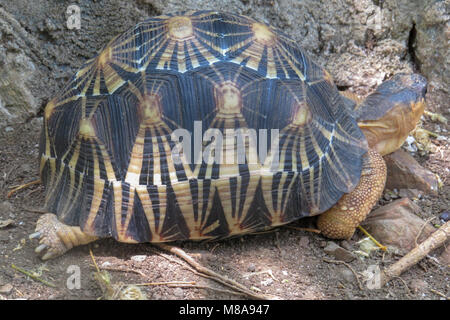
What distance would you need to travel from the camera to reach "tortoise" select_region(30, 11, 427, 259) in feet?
8.75

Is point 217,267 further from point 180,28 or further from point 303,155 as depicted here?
point 180,28

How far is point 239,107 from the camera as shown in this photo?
2688 millimetres

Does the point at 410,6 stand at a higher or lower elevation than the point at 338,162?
higher

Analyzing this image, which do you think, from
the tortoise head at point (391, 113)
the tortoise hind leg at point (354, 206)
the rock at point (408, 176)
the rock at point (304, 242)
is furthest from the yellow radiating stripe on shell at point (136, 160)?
the rock at point (408, 176)

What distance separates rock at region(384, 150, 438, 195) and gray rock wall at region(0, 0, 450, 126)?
0.90 meters

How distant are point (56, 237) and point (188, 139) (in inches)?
38.9

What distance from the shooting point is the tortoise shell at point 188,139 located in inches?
105

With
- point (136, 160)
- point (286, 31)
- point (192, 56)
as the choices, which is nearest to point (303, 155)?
point (192, 56)

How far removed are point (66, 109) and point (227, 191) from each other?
3.77ft

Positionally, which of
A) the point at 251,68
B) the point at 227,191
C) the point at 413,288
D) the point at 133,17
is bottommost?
the point at 413,288

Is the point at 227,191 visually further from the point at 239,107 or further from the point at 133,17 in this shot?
the point at 133,17

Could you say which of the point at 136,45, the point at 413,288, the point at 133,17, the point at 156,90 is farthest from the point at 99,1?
the point at 413,288

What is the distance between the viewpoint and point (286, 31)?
3.97 m

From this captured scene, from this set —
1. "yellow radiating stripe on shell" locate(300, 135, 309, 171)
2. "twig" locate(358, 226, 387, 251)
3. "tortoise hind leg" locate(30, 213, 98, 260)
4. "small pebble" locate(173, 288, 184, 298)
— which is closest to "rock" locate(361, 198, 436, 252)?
"twig" locate(358, 226, 387, 251)
